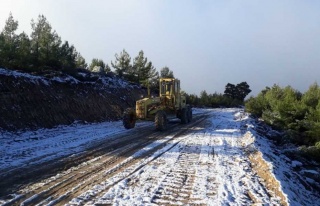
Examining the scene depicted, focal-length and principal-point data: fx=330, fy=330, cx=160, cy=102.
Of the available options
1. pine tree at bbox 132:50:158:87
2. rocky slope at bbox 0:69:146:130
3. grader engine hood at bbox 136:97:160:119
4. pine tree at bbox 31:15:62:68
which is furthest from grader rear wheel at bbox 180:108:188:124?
pine tree at bbox 132:50:158:87

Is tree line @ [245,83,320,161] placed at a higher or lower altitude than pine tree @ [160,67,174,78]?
lower

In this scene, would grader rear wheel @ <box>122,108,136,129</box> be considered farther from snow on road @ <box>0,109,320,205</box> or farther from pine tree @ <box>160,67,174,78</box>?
pine tree @ <box>160,67,174,78</box>

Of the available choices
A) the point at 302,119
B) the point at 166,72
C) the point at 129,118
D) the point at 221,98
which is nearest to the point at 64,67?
the point at 129,118

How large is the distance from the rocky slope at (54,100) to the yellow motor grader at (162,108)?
11.8 ft

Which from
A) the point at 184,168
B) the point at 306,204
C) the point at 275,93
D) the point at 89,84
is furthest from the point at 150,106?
the point at 275,93

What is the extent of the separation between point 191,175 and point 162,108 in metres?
10.7

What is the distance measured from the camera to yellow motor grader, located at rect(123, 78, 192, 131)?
17.2 metres

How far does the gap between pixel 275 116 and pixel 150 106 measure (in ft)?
32.0

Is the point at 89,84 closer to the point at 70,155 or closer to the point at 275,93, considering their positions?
the point at 70,155

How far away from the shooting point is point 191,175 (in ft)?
26.9

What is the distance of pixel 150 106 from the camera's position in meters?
18.4

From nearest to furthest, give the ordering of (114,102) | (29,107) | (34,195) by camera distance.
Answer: (34,195), (29,107), (114,102)

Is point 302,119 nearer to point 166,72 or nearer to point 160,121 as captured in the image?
point 160,121

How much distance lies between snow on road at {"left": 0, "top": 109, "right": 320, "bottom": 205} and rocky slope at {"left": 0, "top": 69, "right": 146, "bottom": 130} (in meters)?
2.56
